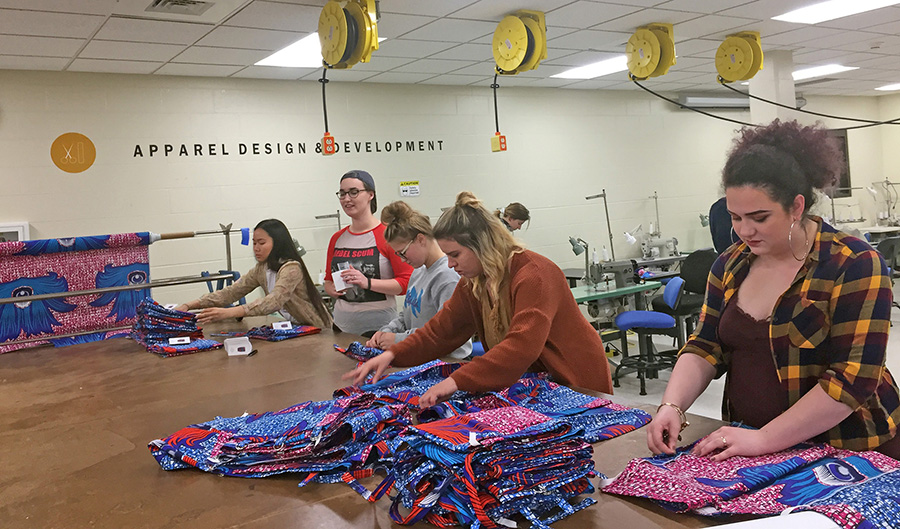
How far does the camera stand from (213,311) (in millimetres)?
3520

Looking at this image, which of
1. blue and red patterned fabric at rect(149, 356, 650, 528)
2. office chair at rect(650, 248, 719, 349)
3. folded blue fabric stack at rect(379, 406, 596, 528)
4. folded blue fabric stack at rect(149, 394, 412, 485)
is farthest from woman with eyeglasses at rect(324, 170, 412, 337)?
office chair at rect(650, 248, 719, 349)

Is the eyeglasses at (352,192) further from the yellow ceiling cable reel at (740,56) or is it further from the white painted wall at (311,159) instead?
the yellow ceiling cable reel at (740,56)

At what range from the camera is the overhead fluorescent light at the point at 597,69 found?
6.39 metres

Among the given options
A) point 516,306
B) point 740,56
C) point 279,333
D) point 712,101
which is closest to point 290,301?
point 279,333

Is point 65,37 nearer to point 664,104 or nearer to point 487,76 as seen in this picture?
point 487,76

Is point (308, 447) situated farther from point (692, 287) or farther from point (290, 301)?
point (692, 287)

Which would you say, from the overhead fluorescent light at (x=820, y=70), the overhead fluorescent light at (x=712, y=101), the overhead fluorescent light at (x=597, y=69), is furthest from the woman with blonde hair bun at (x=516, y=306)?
the overhead fluorescent light at (x=712, y=101)

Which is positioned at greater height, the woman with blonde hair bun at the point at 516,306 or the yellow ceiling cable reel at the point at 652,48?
the yellow ceiling cable reel at the point at 652,48

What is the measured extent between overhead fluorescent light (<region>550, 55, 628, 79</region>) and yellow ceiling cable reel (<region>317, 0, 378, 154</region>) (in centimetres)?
293

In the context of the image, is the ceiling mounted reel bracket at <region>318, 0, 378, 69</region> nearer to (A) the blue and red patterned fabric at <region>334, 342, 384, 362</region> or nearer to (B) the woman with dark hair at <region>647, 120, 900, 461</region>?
(A) the blue and red patterned fabric at <region>334, 342, 384, 362</region>

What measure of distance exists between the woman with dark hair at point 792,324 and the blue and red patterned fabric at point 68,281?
2.92 m

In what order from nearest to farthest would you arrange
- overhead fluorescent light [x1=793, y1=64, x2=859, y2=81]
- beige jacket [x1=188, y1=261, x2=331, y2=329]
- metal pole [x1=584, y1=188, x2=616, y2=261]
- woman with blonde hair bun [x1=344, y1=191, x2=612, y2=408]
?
woman with blonde hair bun [x1=344, y1=191, x2=612, y2=408] < beige jacket [x1=188, y1=261, x2=331, y2=329] < overhead fluorescent light [x1=793, y1=64, x2=859, y2=81] < metal pole [x1=584, y1=188, x2=616, y2=261]

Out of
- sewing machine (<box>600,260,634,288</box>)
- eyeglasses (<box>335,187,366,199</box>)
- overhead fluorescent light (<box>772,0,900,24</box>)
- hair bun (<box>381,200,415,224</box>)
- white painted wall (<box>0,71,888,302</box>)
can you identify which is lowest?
sewing machine (<box>600,260,634,288</box>)

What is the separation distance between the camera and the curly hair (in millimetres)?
1429
